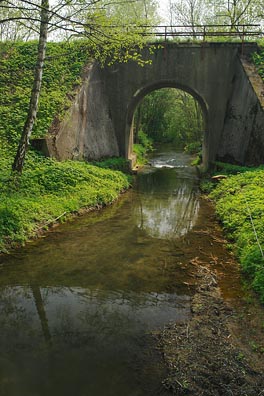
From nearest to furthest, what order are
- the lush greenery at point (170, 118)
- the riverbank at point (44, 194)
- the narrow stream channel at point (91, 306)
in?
the narrow stream channel at point (91, 306), the riverbank at point (44, 194), the lush greenery at point (170, 118)

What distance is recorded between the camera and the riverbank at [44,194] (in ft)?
29.6

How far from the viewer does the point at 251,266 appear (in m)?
7.07

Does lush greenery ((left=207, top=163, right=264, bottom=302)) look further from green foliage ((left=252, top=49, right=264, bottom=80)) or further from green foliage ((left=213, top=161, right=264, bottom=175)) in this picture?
green foliage ((left=252, top=49, right=264, bottom=80))

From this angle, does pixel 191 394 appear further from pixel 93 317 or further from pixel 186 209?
pixel 186 209

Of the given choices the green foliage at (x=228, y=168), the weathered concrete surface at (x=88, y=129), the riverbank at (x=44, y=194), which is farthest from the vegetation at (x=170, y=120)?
the riverbank at (x=44, y=194)

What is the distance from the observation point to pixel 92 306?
594cm

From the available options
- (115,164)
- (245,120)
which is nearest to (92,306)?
(115,164)

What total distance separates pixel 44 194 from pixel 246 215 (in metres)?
6.48

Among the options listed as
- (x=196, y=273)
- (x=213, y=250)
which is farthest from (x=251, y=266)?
(x=213, y=250)

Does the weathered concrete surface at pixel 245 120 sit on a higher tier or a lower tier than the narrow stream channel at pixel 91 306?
higher

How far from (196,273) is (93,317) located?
2.68 m

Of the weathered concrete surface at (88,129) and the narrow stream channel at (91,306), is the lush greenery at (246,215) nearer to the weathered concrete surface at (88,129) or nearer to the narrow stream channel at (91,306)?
the narrow stream channel at (91,306)

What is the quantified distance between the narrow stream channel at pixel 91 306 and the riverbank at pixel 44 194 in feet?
1.55

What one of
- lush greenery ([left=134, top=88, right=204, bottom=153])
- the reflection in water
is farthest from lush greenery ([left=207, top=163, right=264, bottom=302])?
lush greenery ([left=134, top=88, right=204, bottom=153])
